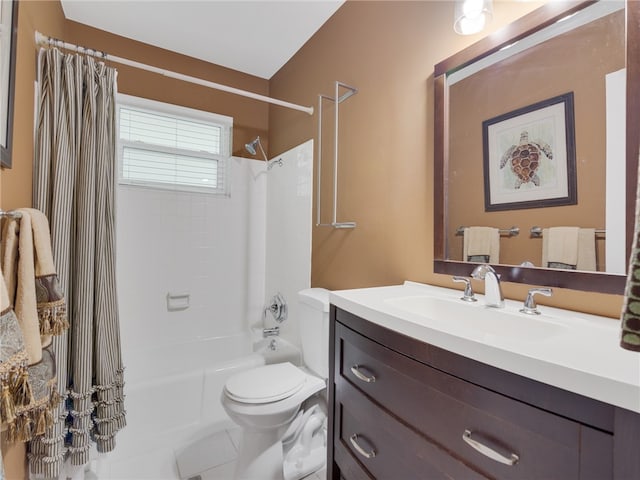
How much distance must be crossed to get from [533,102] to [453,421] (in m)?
0.98

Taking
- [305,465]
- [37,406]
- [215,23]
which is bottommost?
[305,465]

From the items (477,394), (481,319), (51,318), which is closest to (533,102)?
(481,319)

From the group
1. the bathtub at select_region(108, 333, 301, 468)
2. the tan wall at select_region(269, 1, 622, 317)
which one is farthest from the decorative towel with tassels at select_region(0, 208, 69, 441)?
the tan wall at select_region(269, 1, 622, 317)

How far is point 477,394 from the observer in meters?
0.62

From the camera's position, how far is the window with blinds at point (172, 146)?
226 cm

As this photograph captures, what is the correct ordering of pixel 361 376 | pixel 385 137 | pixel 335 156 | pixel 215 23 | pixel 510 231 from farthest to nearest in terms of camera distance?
pixel 215 23 → pixel 335 156 → pixel 385 137 → pixel 510 231 → pixel 361 376

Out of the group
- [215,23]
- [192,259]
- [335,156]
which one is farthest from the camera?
[192,259]

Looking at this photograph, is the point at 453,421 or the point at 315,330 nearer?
the point at 453,421

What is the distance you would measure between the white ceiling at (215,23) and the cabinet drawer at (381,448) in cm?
212

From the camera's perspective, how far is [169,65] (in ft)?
7.70

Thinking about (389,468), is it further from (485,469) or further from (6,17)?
(6,17)

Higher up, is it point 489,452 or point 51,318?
point 51,318

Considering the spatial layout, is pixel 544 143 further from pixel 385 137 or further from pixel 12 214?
pixel 12 214

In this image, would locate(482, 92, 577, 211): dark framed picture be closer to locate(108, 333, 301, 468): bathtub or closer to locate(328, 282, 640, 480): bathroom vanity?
locate(328, 282, 640, 480): bathroom vanity
